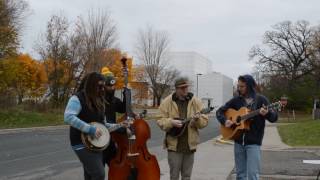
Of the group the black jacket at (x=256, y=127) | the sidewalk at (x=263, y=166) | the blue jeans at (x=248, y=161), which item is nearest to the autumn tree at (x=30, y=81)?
the sidewalk at (x=263, y=166)

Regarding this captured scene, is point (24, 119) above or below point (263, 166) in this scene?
above

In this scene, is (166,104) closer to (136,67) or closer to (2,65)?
(2,65)

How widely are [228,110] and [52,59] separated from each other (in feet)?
137

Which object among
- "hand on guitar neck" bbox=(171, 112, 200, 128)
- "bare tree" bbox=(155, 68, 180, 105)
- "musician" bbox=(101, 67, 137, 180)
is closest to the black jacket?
"hand on guitar neck" bbox=(171, 112, 200, 128)

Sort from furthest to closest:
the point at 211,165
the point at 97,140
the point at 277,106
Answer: the point at 211,165 < the point at 277,106 < the point at 97,140

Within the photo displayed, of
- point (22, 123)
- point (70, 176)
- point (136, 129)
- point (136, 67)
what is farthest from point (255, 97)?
point (136, 67)

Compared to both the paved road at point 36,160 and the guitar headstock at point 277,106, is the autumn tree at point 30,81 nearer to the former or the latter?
the paved road at point 36,160

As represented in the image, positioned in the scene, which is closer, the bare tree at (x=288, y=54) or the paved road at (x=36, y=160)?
the paved road at (x=36, y=160)

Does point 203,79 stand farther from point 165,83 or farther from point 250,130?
point 250,130

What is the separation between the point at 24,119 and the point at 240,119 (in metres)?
28.8

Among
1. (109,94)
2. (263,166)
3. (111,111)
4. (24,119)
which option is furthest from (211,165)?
(24,119)

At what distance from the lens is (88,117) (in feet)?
21.2

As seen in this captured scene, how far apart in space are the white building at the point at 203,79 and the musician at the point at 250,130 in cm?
8721

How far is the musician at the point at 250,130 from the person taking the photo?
285 inches
